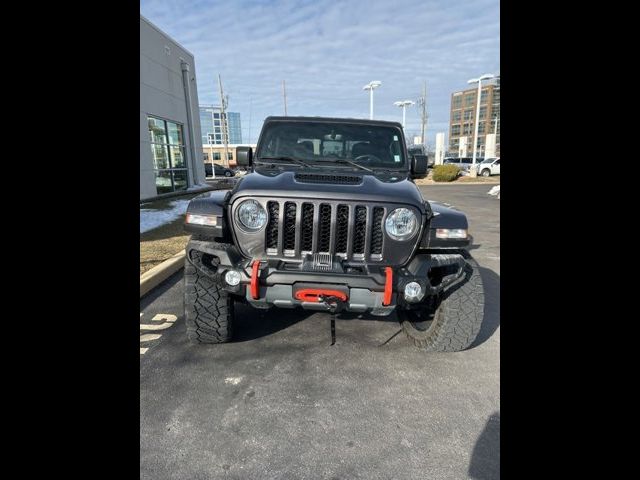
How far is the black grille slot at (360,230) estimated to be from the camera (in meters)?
2.33

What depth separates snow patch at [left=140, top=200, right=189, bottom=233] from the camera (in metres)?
→ 7.28

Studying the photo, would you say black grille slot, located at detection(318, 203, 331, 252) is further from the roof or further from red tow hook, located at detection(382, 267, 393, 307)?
the roof

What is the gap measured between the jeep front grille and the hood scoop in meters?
0.29

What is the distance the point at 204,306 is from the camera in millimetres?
2574

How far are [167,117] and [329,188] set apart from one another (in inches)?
553

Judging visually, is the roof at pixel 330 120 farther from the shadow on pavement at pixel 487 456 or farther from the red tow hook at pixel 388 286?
the shadow on pavement at pixel 487 456

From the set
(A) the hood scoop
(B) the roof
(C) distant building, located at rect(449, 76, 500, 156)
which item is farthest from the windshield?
(C) distant building, located at rect(449, 76, 500, 156)

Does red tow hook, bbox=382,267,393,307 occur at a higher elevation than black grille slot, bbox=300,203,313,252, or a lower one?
lower

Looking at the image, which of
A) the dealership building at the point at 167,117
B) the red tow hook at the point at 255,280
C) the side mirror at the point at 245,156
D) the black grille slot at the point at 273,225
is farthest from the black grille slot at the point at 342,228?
the dealership building at the point at 167,117

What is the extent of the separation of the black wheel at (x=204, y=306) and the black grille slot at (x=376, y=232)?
1151mm

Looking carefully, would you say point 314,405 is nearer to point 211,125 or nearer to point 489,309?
point 489,309
